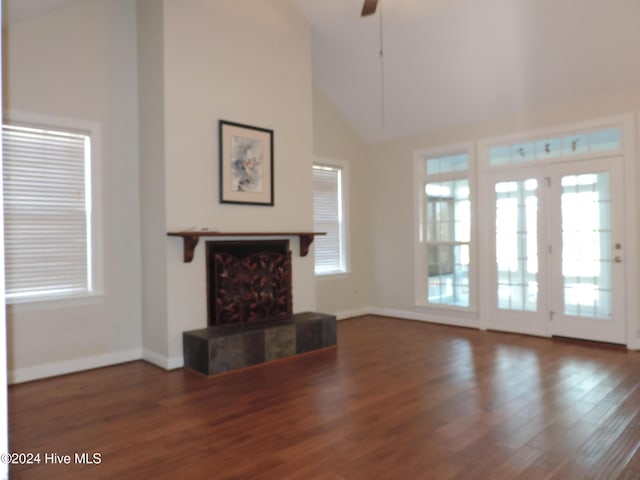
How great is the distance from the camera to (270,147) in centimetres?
465

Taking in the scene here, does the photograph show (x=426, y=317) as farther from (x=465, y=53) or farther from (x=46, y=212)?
(x=46, y=212)

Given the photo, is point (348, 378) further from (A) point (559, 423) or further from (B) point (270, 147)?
(B) point (270, 147)

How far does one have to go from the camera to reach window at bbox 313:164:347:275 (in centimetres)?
616

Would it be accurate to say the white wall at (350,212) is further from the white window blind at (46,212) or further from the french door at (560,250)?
the white window blind at (46,212)

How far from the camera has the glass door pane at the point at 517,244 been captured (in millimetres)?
5199

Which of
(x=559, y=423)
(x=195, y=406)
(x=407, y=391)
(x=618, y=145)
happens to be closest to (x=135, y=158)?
(x=195, y=406)

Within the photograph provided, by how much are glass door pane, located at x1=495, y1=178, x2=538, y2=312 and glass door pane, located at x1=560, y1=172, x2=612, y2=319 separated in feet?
1.04

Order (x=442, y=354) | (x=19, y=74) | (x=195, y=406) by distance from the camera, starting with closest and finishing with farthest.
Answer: (x=195, y=406), (x=19, y=74), (x=442, y=354)

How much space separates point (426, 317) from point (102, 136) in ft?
14.5

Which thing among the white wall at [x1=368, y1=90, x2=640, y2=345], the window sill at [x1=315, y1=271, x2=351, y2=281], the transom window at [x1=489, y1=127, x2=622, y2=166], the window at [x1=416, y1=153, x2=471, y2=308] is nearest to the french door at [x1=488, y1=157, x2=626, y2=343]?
the transom window at [x1=489, y1=127, x2=622, y2=166]

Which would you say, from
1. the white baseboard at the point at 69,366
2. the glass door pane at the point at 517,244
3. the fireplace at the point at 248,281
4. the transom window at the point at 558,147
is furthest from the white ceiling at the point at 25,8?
the glass door pane at the point at 517,244

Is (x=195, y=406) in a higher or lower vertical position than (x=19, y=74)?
lower

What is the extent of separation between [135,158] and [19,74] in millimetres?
1092

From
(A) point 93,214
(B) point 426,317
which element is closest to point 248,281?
(A) point 93,214
